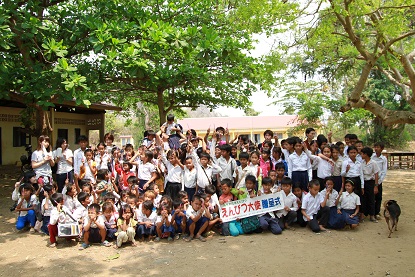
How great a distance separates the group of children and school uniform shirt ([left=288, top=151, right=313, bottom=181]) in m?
0.02

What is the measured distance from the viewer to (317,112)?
19.6 metres

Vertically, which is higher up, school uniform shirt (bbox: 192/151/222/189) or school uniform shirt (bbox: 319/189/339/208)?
school uniform shirt (bbox: 192/151/222/189)

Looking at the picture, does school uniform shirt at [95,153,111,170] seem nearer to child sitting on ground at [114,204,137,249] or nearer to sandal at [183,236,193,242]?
child sitting on ground at [114,204,137,249]

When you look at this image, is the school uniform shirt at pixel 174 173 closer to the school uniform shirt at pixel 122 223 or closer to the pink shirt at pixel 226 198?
the pink shirt at pixel 226 198

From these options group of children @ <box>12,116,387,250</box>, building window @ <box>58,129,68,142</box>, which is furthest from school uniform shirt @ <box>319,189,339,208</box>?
building window @ <box>58,129,68,142</box>

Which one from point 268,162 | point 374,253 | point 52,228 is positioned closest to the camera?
point 374,253

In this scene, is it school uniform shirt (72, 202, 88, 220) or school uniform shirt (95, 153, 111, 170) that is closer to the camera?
school uniform shirt (72, 202, 88, 220)

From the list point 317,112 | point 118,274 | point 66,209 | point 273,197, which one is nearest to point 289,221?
point 273,197

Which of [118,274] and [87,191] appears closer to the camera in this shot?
[118,274]

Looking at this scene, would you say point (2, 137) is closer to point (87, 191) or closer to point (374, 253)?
point (87, 191)

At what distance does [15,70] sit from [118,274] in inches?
189

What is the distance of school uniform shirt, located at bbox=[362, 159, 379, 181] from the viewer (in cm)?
646

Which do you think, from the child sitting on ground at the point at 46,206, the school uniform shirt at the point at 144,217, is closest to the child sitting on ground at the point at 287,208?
the school uniform shirt at the point at 144,217

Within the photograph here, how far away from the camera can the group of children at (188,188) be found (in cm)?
564
